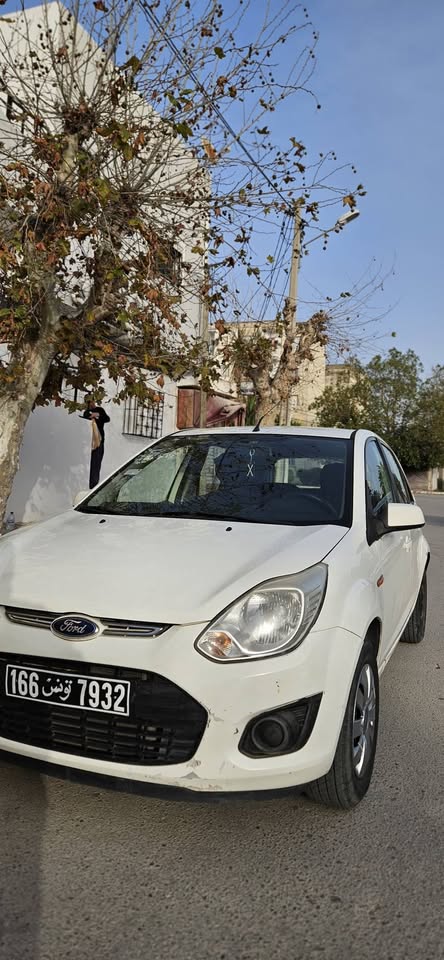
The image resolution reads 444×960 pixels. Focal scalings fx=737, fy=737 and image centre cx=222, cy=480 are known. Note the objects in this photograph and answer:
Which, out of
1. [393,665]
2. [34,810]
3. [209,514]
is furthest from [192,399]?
[34,810]

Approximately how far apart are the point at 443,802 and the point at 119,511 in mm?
1913

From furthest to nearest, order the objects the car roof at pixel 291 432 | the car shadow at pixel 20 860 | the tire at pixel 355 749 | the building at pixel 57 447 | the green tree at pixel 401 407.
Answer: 1. the green tree at pixel 401 407
2. the building at pixel 57 447
3. the car roof at pixel 291 432
4. the tire at pixel 355 749
5. the car shadow at pixel 20 860

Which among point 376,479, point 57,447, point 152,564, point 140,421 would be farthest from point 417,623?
point 140,421

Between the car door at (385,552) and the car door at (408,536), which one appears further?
the car door at (408,536)

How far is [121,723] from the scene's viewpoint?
2.36 meters

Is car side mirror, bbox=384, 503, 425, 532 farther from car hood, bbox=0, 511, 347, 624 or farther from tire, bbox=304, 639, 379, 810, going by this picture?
tire, bbox=304, 639, 379, 810

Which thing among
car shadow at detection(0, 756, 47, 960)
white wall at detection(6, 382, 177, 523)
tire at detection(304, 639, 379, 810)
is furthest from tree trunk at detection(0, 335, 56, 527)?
tire at detection(304, 639, 379, 810)

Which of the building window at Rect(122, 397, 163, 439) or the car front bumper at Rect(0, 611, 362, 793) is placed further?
the building window at Rect(122, 397, 163, 439)

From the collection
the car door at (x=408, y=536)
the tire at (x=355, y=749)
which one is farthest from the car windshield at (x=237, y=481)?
the car door at (x=408, y=536)

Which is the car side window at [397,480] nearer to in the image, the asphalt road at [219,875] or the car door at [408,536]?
the car door at [408,536]

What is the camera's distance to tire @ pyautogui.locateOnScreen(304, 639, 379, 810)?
2582mm

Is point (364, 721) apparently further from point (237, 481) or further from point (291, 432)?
point (291, 432)

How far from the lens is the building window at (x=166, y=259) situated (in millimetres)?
6262

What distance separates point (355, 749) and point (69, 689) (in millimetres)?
1112
